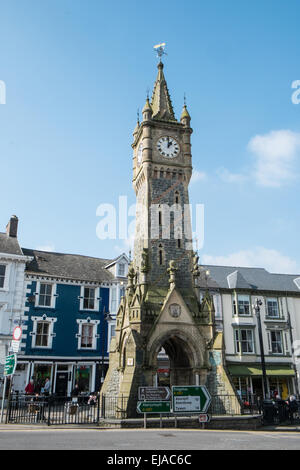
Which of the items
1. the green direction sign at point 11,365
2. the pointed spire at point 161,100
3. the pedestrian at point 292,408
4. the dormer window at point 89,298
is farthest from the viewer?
the dormer window at point 89,298

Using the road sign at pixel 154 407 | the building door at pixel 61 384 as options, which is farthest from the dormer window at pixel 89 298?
the road sign at pixel 154 407

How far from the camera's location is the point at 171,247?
21828mm

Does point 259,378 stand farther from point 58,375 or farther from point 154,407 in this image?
point 154,407

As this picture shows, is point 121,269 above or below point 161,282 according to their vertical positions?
above

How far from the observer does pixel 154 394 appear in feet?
48.8

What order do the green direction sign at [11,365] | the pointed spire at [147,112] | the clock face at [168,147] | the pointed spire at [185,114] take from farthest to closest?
the pointed spire at [185,114], the pointed spire at [147,112], the clock face at [168,147], the green direction sign at [11,365]

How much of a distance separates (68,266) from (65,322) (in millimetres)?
5435

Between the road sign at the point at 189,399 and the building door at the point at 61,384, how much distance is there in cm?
1799

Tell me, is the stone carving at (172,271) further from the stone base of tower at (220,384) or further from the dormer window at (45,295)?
the dormer window at (45,295)

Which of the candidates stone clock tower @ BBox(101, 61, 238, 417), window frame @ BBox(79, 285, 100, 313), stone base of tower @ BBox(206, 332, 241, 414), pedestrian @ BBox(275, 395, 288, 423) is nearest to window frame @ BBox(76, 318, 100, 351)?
window frame @ BBox(79, 285, 100, 313)

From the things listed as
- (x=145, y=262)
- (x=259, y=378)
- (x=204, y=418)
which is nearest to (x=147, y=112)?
(x=145, y=262)

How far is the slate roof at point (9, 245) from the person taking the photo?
99.2 feet

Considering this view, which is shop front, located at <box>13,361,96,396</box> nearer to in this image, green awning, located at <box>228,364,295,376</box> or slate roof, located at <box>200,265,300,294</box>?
green awning, located at <box>228,364,295,376</box>

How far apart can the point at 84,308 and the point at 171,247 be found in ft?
45.9
